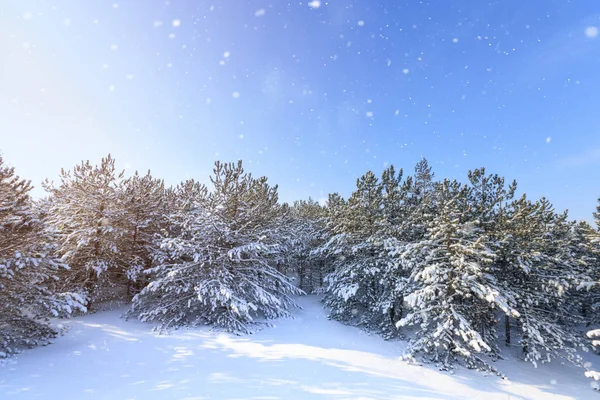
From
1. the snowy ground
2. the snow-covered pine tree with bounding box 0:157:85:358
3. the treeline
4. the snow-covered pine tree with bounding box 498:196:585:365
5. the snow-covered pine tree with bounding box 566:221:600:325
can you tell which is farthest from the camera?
the snow-covered pine tree with bounding box 498:196:585:365

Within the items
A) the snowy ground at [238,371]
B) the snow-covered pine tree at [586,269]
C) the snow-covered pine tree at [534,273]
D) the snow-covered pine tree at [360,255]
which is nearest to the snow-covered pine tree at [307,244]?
the snow-covered pine tree at [360,255]

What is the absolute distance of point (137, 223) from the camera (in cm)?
1560

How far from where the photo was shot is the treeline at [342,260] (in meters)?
10.4

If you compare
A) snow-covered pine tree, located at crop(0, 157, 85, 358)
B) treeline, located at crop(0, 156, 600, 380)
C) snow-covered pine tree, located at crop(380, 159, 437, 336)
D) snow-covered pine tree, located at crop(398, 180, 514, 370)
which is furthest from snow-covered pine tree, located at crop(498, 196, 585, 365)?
snow-covered pine tree, located at crop(0, 157, 85, 358)

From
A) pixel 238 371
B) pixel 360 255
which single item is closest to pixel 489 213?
pixel 360 255

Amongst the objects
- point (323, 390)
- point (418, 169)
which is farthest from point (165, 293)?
point (418, 169)

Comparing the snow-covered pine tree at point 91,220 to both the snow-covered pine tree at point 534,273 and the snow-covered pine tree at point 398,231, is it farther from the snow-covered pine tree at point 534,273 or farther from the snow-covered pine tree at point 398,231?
the snow-covered pine tree at point 534,273

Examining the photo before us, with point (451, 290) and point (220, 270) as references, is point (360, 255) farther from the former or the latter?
point (220, 270)

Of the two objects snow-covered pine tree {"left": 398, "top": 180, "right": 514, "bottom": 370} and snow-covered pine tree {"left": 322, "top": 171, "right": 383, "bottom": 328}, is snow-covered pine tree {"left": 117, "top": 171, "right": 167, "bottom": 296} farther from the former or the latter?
snow-covered pine tree {"left": 398, "top": 180, "right": 514, "bottom": 370}

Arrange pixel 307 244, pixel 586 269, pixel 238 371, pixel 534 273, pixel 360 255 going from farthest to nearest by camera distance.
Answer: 1. pixel 307 244
2. pixel 360 255
3. pixel 586 269
4. pixel 534 273
5. pixel 238 371

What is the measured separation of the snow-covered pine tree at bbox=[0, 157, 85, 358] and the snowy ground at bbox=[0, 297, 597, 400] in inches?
34.8

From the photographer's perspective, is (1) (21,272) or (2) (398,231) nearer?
(1) (21,272)

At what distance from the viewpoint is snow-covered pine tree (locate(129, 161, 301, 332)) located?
12.6 m

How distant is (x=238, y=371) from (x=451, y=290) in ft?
33.6
